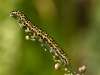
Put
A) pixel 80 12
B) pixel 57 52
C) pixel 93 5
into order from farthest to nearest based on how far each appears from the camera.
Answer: pixel 80 12
pixel 93 5
pixel 57 52

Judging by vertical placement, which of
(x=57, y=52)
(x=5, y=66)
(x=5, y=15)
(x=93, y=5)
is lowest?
(x=57, y=52)

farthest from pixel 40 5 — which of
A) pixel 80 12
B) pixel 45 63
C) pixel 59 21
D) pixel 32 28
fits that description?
pixel 32 28

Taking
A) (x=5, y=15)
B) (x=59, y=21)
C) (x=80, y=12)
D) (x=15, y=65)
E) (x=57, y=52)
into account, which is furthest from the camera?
(x=80, y=12)

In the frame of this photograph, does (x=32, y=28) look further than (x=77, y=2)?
No

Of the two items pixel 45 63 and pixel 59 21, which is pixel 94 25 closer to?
pixel 59 21

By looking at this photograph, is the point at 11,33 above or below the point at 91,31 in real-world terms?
below

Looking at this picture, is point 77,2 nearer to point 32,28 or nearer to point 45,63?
point 45,63
